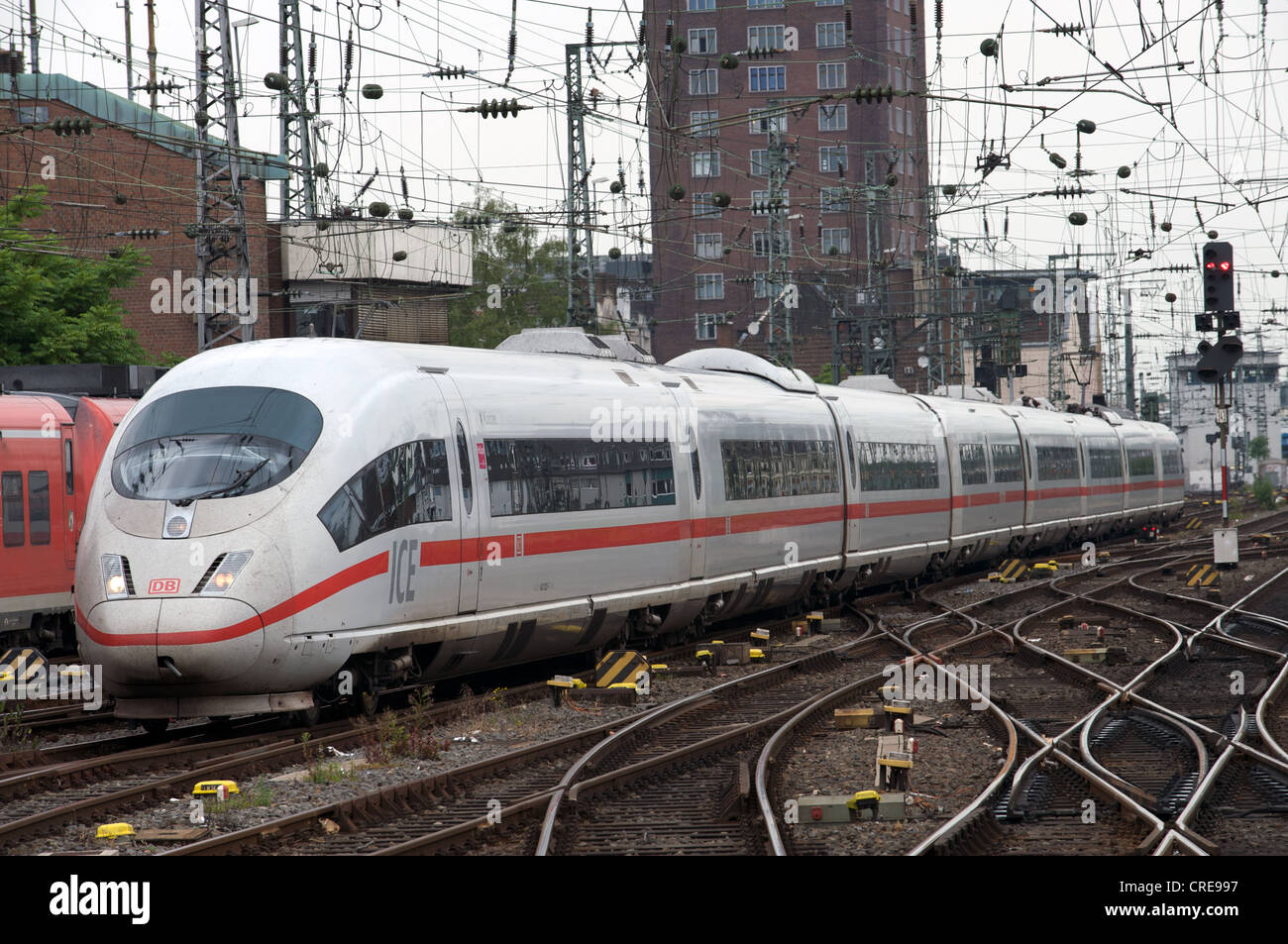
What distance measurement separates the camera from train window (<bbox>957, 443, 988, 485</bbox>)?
96.3ft

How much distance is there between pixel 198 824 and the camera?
905 cm

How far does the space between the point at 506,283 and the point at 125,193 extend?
28.2m

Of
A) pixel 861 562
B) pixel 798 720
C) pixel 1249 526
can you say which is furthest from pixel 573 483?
pixel 1249 526

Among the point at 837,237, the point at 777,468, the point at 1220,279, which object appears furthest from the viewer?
the point at 837,237

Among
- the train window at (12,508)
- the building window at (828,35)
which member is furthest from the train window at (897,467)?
the building window at (828,35)

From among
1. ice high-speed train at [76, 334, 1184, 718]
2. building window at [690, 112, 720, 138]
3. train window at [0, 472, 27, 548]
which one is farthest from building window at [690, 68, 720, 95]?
train window at [0, 472, 27, 548]

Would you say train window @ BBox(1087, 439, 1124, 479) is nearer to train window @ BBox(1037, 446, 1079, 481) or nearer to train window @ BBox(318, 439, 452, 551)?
train window @ BBox(1037, 446, 1079, 481)

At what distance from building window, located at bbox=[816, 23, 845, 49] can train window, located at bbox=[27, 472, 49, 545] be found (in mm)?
78345

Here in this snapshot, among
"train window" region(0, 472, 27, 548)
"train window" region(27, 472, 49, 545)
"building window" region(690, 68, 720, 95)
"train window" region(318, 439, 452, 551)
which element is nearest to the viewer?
"train window" region(318, 439, 452, 551)

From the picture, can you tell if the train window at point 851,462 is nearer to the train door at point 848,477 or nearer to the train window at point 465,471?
the train door at point 848,477

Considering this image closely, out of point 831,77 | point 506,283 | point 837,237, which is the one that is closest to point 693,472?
point 506,283

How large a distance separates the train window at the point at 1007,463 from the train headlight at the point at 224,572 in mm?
22083

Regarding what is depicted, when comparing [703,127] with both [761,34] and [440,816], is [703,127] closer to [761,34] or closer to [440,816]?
[440,816]

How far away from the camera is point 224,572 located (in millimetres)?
11445
